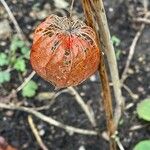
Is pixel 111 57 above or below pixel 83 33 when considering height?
below

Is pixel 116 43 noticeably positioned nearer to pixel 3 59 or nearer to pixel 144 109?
pixel 144 109

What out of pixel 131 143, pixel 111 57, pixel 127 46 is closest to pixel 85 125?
pixel 131 143

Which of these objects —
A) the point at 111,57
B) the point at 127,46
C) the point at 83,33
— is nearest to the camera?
the point at 83,33

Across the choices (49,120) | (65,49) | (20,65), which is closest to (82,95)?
(49,120)

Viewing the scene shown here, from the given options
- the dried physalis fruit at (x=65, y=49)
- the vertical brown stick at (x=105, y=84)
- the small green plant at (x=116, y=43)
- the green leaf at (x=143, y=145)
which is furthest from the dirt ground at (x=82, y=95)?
the dried physalis fruit at (x=65, y=49)

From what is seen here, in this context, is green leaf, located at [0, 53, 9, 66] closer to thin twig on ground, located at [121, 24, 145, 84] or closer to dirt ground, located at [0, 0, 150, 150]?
dirt ground, located at [0, 0, 150, 150]

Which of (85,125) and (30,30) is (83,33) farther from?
(30,30)
